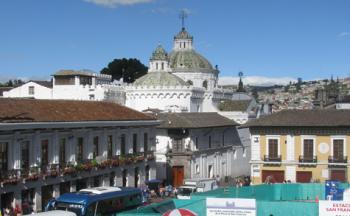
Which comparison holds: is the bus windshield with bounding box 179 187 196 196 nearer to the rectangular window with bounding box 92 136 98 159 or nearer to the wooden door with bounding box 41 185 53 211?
the rectangular window with bounding box 92 136 98 159

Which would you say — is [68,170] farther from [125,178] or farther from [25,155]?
[125,178]

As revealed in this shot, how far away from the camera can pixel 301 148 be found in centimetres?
5159

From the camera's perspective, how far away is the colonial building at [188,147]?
5741cm

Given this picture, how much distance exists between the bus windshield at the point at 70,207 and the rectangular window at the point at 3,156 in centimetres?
638

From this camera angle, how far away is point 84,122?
1626 inches

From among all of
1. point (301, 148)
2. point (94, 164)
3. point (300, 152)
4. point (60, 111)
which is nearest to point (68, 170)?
point (94, 164)

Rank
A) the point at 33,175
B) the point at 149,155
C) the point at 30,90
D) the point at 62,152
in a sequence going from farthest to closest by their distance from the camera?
the point at 30,90
the point at 149,155
the point at 62,152
the point at 33,175

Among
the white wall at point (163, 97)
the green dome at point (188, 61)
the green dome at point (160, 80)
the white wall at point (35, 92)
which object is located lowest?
the white wall at point (163, 97)

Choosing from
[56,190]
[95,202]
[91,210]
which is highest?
[95,202]

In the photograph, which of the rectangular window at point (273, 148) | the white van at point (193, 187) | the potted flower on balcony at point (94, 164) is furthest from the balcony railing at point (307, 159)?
the potted flower on balcony at point (94, 164)

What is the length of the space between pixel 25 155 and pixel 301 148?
24.0 m

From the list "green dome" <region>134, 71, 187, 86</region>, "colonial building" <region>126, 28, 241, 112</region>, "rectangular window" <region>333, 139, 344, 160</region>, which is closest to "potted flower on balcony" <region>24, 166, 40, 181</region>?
"rectangular window" <region>333, 139, 344, 160</region>

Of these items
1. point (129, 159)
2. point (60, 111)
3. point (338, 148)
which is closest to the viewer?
point (60, 111)

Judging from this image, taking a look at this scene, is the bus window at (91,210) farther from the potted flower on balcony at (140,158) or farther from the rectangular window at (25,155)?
the potted flower on balcony at (140,158)
